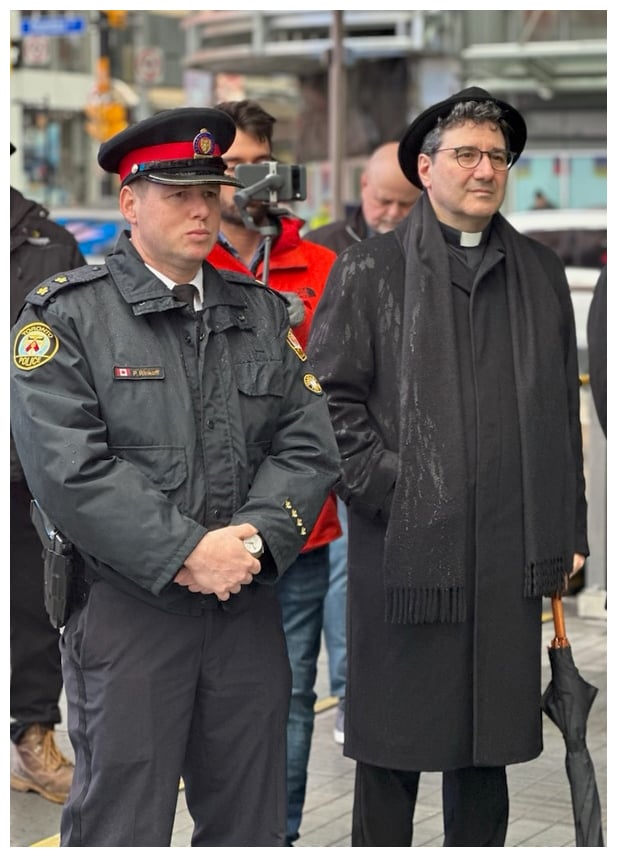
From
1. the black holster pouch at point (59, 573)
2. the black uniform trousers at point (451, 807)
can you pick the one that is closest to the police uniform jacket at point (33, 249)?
the black holster pouch at point (59, 573)

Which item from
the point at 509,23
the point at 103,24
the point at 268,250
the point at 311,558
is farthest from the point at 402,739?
the point at 103,24

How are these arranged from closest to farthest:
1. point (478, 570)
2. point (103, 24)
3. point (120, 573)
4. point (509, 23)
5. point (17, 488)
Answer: point (120, 573), point (478, 570), point (17, 488), point (509, 23), point (103, 24)

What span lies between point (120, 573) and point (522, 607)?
47.8 inches

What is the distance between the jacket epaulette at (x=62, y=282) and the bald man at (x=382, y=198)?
284 cm

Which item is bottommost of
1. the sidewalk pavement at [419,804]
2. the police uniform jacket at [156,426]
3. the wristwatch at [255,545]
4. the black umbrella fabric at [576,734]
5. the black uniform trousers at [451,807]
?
the sidewalk pavement at [419,804]

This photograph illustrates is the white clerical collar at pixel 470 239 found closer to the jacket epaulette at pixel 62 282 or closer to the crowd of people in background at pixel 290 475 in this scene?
the crowd of people in background at pixel 290 475

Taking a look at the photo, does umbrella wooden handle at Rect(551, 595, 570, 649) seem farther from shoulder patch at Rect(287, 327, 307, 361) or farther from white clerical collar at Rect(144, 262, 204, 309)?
white clerical collar at Rect(144, 262, 204, 309)

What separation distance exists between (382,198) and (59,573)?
10.9 ft

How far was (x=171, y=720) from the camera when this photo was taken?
12.0 feet

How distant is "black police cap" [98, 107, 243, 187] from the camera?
3.73 m

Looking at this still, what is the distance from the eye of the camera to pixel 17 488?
5.71 m

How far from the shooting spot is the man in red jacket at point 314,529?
16.3 feet

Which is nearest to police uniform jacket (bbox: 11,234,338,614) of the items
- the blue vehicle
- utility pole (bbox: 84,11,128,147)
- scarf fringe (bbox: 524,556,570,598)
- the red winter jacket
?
scarf fringe (bbox: 524,556,570,598)

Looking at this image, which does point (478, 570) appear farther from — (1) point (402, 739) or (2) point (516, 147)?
(2) point (516, 147)
